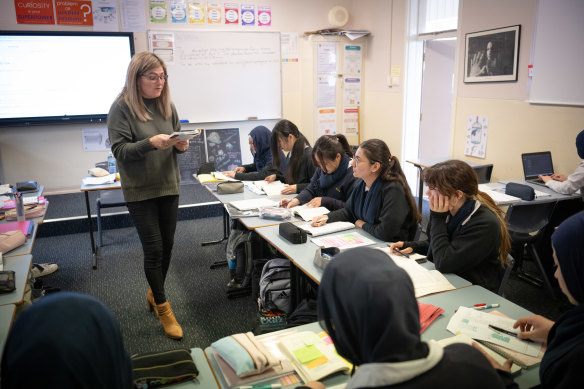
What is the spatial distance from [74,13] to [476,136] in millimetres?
4636

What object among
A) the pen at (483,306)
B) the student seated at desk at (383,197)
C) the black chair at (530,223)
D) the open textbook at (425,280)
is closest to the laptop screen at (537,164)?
the black chair at (530,223)

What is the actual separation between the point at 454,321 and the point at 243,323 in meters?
1.66

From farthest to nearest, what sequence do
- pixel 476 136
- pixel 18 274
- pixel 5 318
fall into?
pixel 476 136 < pixel 18 274 < pixel 5 318

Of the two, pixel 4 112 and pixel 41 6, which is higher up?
pixel 41 6

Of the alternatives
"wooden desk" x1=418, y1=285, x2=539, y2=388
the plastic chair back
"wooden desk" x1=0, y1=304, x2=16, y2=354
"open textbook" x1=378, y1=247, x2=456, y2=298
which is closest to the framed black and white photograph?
the plastic chair back

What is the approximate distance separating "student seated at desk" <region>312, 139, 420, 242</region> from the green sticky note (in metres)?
1.12

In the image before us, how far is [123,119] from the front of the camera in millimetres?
2447

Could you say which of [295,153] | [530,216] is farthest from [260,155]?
[530,216]

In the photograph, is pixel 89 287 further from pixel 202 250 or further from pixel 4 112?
pixel 4 112

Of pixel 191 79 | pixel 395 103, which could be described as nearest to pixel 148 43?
pixel 191 79

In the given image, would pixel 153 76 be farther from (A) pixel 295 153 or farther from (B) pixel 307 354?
(B) pixel 307 354

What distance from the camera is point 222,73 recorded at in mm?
5836

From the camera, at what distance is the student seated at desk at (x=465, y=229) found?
197 cm

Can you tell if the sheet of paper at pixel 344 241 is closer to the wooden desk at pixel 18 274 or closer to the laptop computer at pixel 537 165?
the wooden desk at pixel 18 274
